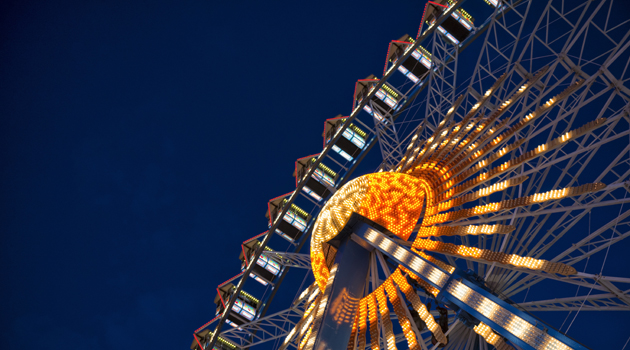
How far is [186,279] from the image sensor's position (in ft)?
146

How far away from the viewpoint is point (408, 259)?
8.45 meters

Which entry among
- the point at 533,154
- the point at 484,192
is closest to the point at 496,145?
the point at 533,154

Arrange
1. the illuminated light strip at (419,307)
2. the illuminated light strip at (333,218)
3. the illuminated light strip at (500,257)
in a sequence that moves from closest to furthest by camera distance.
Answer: the illuminated light strip at (500,257), the illuminated light strip at (419,307), the illuminated light strip at (333,218)

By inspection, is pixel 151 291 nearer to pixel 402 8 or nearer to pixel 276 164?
pixel 276 164

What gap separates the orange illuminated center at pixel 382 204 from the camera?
10289mm

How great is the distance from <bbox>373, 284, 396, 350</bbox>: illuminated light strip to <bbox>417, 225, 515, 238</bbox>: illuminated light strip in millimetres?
1574

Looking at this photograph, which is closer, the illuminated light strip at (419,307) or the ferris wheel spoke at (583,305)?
the illuminated light strip at (419,307)

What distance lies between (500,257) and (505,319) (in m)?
1.73

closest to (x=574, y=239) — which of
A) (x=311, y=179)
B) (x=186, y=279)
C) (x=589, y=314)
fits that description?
(x=589, y=314)

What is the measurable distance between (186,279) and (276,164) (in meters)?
14.8

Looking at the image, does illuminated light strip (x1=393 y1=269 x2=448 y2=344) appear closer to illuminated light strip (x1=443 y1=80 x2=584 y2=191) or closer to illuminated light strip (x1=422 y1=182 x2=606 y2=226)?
illuminated light strip (x1=422 y1=182 x2=606 y2=226)

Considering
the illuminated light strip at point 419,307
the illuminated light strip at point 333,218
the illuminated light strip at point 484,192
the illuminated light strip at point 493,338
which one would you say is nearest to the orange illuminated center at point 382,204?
the illuminated light strip at point 333,218

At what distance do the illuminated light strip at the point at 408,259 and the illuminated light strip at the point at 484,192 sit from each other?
71.6 inches

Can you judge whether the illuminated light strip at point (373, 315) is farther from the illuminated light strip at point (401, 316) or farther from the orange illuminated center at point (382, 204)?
the orange illuminated center at point (382, 204)
